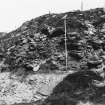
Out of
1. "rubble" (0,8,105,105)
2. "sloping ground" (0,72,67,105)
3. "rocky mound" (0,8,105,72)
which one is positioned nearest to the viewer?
"sloping ground" (0,72,67,105)

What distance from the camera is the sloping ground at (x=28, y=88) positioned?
21922mm

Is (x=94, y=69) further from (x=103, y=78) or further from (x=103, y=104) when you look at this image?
(x=103, y=104)

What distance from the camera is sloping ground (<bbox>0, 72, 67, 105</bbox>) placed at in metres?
21.9

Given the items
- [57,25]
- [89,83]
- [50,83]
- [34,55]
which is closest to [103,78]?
[89,83]

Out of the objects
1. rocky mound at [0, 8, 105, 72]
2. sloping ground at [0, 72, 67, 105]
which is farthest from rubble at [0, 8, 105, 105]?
sloping ground at [0, 72, 67, 105]

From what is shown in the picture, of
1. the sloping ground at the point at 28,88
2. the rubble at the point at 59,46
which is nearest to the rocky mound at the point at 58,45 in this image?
the rubble at the point at 59,46

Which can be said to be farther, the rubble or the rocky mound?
the rocky mound

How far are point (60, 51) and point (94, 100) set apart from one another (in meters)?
8.20

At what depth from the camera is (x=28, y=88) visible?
2305 cm

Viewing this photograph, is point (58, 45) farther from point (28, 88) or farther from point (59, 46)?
point (28, 88)

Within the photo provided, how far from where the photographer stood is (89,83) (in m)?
21.2

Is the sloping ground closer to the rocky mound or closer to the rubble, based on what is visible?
the rubble

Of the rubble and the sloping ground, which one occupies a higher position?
the rubble

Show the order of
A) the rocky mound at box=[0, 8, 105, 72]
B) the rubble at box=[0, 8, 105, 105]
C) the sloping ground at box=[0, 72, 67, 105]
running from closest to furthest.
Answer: the sloping ground at box=[0, 72, 67, 105] → the rubble at box=[0, 8, 105, 105] → the rocky mound at box=[0, 8, 105, 72]
